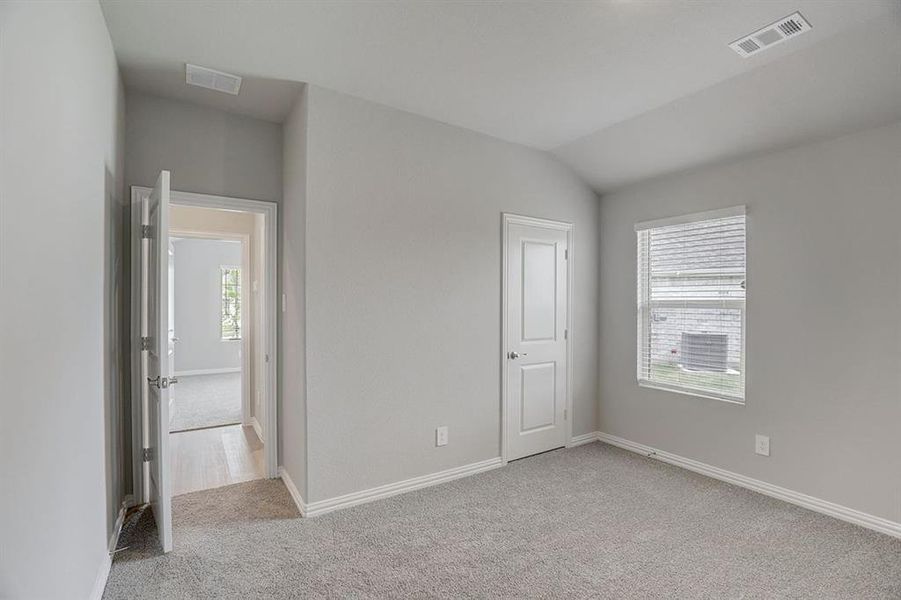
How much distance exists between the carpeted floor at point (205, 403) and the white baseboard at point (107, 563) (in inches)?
63.7

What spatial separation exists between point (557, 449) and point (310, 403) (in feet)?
Result: 7.77

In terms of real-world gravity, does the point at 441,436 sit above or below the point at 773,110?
below

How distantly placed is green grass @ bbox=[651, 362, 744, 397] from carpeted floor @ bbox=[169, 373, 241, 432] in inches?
174

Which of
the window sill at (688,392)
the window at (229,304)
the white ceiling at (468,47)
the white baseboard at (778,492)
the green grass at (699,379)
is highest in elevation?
the white ceiling at (468,47)

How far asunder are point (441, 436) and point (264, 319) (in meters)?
1.61

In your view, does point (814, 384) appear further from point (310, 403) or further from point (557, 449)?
point (310, 403)

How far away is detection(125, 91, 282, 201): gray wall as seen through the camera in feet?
9.60

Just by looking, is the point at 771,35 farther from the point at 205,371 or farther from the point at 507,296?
the point at 205,371

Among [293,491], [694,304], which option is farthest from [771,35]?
[293,491]

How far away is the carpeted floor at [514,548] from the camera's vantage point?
2.13 m

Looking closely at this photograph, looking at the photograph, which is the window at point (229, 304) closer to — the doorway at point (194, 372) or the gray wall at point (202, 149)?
the doorway at point (194, 372)

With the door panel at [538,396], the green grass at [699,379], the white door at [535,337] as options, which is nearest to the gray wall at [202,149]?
the white door at [535,337]

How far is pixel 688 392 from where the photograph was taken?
12.1ft

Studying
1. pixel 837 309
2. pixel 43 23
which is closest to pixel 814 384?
pixel 837 309
